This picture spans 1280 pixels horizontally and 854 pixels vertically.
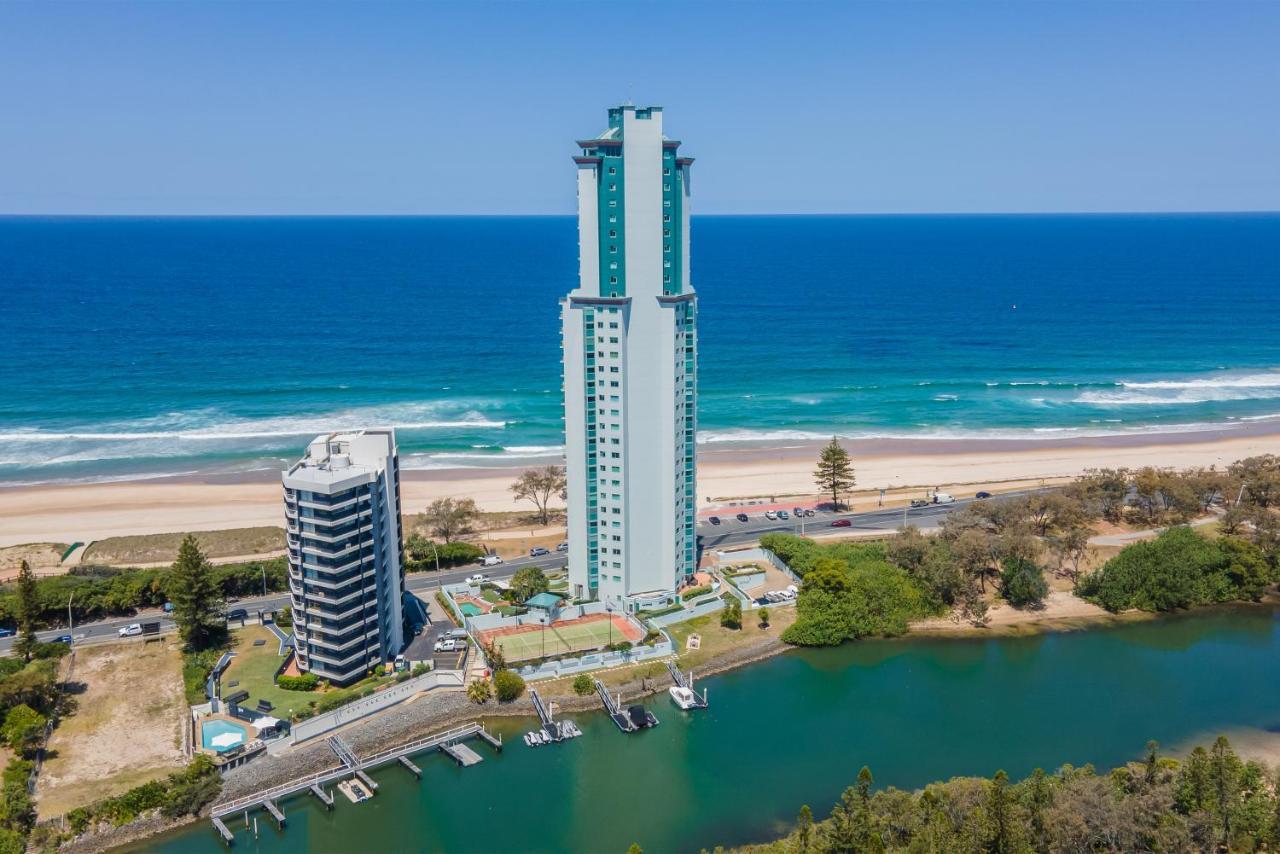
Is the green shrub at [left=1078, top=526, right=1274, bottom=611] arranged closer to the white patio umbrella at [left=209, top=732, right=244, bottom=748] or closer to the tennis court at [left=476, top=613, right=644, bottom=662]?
the tennis court at [left=476, top=613, right=644, bottom=662]

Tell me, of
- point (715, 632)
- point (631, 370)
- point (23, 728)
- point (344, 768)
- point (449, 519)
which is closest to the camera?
point (23, 728)

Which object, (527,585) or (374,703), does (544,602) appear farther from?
(374,703)

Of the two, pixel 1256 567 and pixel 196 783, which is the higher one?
pixel 1256 567

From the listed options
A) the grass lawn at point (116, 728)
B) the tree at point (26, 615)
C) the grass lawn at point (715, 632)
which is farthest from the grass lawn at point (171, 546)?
the grass lawn at point (715, 632)

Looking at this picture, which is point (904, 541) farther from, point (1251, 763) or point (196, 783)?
point (196, 783)

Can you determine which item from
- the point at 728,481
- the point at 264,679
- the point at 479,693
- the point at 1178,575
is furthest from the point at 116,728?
the point at 1178,575

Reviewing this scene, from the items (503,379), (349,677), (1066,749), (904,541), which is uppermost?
(503,379)

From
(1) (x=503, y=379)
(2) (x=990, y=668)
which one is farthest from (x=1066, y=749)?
(1) (x=503, y=379)

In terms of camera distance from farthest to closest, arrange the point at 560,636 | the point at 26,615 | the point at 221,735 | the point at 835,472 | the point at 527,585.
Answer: the point at 835,472, the point at 527,585, the point at 560,636, the point at 26,615, the point at 221,735
